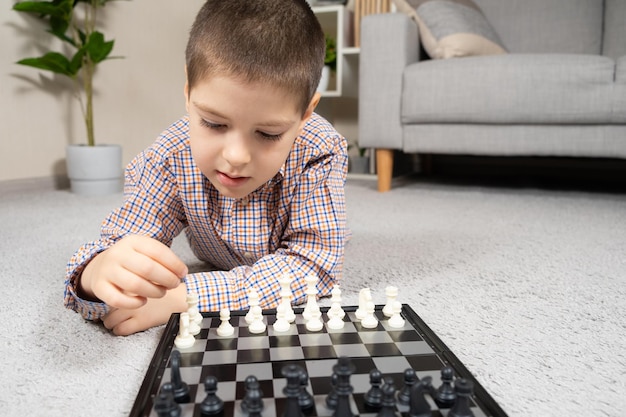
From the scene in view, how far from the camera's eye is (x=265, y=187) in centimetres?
89

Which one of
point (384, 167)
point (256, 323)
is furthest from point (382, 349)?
point (384, 167)

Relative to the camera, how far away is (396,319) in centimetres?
70

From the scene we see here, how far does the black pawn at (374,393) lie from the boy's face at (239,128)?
30 centimetres

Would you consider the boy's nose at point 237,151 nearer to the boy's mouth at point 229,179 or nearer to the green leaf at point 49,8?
the boy's mouth at point 229,179

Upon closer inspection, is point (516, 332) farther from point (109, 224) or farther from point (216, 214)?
point (109, 224)

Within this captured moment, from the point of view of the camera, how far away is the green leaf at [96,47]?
2.00 metres

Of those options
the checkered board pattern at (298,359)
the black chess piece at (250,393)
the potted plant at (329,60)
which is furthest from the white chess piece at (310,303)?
the potted plant at (329,60)

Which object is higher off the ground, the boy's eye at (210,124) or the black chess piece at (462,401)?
the boy's eye at (210,124)

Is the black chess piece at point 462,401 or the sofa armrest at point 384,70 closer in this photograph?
the black chess piece at point 462,401

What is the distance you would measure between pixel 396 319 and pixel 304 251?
A: 224 mm

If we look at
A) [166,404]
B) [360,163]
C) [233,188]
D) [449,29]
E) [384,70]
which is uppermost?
[449,29]

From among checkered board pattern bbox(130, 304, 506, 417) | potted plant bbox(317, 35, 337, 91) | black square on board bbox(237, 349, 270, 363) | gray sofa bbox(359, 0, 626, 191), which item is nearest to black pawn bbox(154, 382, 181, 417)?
checkered board pattern bbox(130, 304, 506, 417)

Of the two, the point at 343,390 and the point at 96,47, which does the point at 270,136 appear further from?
the point at 96,47

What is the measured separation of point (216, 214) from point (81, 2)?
1.77m
